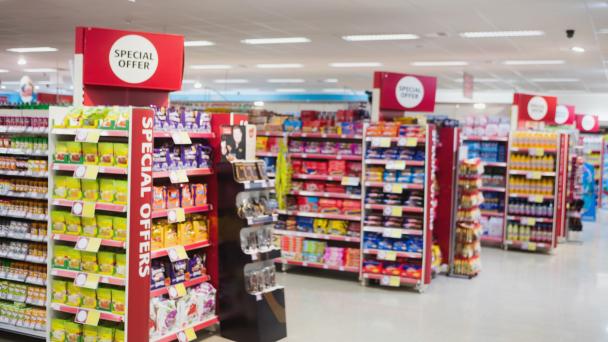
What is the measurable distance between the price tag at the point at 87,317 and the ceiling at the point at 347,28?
4759mm

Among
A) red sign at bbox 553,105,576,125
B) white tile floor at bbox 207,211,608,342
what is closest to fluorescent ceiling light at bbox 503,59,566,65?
red sign at bbox 553,105,576,125

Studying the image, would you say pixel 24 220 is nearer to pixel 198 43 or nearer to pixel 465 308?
pixel 465 308

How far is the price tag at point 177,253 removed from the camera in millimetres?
5461

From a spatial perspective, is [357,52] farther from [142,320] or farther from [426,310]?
[142,320]

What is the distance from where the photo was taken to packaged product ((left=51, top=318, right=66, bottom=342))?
17.7 ft

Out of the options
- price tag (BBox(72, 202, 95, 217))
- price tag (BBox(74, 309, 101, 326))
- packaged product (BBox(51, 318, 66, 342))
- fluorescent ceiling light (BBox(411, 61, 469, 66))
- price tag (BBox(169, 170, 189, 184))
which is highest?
fluorescent ceiling light (BBox(411, 61, 469, 66))

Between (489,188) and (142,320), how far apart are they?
8.03 meters

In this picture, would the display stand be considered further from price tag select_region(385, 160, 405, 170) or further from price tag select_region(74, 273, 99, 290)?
price tag select_region(385, 160, 405, 170)

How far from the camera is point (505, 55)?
13.0 meters

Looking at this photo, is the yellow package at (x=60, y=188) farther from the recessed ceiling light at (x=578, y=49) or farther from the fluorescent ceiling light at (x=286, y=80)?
the fluorescent ceiling light at (x=286, y=80)

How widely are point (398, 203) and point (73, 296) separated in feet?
14.0

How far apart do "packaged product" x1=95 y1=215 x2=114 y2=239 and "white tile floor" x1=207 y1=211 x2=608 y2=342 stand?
157 centimetres

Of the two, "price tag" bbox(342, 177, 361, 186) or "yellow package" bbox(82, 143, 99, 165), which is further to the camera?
"price tag" bbox(342, 177, 361, 186)

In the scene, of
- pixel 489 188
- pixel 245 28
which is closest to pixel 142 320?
pixel 245 28
